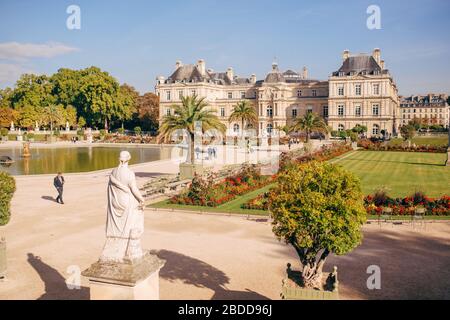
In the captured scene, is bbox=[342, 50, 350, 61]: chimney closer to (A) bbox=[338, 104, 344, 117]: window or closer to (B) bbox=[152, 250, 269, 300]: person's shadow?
(A) bbox=[338, 104, 344, 117]: window

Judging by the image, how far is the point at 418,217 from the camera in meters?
17.5

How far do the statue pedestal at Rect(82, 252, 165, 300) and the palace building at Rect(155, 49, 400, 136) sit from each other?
66395mm

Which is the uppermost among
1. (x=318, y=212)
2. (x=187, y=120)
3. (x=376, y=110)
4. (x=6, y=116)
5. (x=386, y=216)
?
(x=376, y=110)

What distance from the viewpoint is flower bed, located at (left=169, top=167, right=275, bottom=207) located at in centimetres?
2089

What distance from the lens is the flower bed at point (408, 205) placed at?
18.4 metres

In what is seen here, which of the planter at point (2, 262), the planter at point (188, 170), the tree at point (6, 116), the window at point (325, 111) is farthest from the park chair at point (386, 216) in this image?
the tree at point (6, 116)

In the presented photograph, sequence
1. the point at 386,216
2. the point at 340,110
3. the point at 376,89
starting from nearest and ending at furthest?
the point at 386,216 → the point at 376,89 → the point at 340,110

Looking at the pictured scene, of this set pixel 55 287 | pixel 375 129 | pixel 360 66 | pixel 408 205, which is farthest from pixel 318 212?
pixel 360 66

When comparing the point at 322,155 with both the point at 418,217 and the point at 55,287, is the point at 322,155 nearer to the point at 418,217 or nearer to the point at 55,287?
the point at 418,217

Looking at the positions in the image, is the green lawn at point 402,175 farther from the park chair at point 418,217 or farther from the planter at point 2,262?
the planter at point 2,262

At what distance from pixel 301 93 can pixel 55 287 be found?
8287 centimetres

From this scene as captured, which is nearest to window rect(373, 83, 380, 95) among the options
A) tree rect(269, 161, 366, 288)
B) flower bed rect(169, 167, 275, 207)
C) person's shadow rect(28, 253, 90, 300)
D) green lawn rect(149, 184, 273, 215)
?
flower bed rect(169, 167, 275, 207)

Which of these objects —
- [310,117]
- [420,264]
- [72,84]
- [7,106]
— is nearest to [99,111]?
[72,84]
